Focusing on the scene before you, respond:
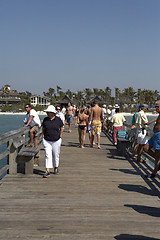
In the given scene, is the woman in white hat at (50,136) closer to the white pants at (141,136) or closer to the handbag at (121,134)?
the white pants at (141,136)

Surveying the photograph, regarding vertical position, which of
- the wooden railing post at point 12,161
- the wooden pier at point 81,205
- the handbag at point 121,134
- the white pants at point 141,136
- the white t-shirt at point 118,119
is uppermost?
the white t-shirt at point 118,119

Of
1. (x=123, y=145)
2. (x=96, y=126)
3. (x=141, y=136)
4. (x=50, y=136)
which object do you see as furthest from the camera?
(x=96, y=126)

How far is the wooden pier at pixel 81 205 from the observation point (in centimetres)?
385

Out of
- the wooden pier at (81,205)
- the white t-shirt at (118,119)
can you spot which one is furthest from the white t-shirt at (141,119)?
the white t-shirt at (118,119)

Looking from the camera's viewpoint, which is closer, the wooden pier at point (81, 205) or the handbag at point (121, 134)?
the wooden pier at point (81, 205)

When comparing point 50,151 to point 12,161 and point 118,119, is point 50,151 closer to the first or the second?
point 12,161

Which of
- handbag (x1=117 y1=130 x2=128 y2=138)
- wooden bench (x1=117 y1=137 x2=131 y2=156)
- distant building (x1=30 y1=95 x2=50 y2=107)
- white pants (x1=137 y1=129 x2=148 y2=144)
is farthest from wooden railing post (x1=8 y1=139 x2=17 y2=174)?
distant building (x1=30 y1=95 x2=50 y2=107)

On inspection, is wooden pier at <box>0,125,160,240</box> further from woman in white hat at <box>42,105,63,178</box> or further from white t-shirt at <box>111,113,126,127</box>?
white t-shirt at <box>111,113,126,127</box>

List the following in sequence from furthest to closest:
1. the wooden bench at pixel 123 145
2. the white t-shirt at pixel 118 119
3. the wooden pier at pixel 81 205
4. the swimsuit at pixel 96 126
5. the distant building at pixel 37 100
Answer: the distant building at pixel 37 100
the white t-shirt at pixel 118 119
the swimsuit at pixel 96 126
the wooden bench at pixel 123 145
the wooden pier at pixel 81 205

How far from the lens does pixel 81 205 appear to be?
4887 millimetres

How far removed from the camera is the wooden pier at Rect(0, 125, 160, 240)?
3852 mm

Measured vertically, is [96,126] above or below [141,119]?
below

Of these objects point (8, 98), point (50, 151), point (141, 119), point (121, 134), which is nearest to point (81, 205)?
point (50, 151)

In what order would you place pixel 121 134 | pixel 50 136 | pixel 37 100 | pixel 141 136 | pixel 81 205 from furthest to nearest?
pixel 37 100, pixel 121 134, pixel 141 136, pixel 50 136, pixel 81 205
